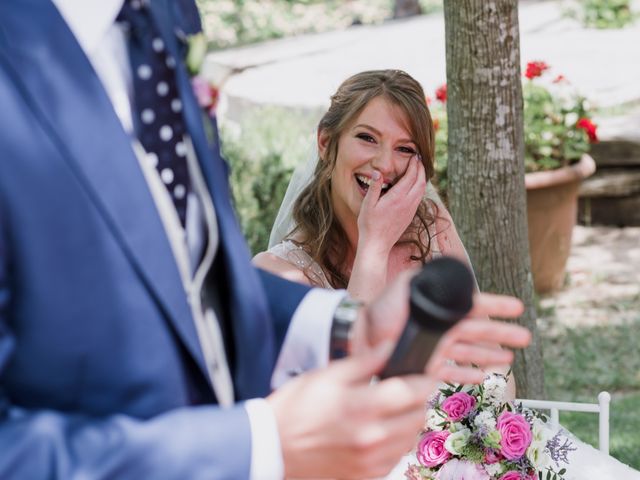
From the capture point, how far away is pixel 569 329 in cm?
586

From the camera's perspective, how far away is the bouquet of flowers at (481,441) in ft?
7.85

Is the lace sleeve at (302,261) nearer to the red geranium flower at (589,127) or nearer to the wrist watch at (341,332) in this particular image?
the wrist watch at (341,332)

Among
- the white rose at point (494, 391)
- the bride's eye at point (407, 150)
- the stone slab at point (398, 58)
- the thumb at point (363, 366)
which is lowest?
the stone slab at point (398, 58)

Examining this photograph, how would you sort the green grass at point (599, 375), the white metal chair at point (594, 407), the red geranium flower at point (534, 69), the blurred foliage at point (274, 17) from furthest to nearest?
the blurred foliage at point (274, 17)
the red geranium flower at point (534, 69)
the green grass at point (599, 375)
the white metal chair at point (594, 407)

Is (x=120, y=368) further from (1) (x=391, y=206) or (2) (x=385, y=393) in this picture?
(1) (x=391, y=206)

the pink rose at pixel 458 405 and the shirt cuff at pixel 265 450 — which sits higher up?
the shirt cuff at pixel 265 450

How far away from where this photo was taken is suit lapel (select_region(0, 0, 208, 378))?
960 millimetres

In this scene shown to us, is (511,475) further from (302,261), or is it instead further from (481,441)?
(302,261)

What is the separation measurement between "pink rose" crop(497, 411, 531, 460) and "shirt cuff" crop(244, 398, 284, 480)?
1.47 meters

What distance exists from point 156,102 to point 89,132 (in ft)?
0.44

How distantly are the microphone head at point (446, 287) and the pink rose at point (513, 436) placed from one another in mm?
1418

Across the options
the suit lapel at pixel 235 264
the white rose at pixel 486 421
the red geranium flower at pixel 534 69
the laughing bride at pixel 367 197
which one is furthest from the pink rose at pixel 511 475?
the red geranium flower at pixel 534 69

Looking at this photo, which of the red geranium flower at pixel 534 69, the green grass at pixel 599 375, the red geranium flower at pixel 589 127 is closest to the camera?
the green grass at pixel 599 375

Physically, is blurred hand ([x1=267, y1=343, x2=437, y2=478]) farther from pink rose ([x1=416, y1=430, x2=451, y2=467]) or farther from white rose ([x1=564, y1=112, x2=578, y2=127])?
white rose ([x1=564, y1=112, x2=578, y2=127])
